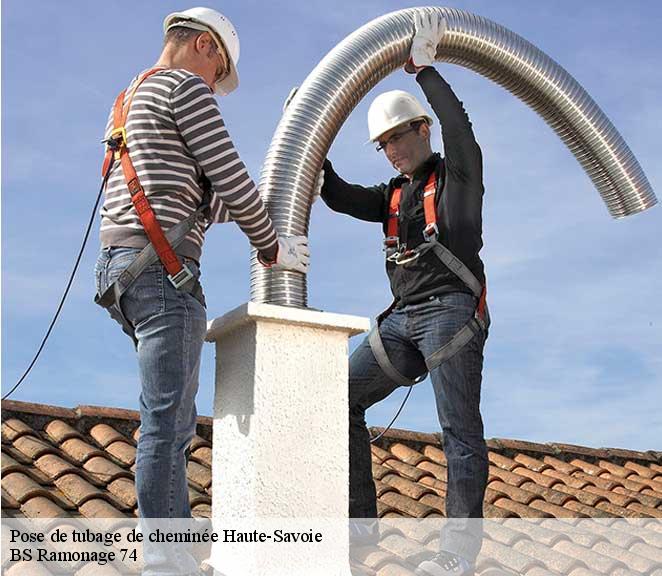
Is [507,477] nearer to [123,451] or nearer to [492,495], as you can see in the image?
[492,495]

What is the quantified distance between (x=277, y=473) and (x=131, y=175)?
50.0 inches

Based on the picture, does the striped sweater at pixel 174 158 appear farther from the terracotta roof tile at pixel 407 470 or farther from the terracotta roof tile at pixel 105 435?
the terracotta roof tile at pixel 407 470

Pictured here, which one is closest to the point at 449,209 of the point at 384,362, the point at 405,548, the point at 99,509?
the point at 384,362

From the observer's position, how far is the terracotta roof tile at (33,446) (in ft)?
19.5

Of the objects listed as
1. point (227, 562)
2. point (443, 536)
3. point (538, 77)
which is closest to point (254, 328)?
point (227, 562)

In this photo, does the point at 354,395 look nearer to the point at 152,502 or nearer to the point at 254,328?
the point at 254,328

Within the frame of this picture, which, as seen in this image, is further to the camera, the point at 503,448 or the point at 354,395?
the point at 503,448

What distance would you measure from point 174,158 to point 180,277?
0.45 meters

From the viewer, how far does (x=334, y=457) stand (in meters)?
4.01

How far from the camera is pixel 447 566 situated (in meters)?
4.35

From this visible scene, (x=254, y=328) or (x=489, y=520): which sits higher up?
(x=254, y=328)

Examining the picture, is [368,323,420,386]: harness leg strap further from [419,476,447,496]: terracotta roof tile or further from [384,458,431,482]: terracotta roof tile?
[384,458,431,482]: terracotta roof tile

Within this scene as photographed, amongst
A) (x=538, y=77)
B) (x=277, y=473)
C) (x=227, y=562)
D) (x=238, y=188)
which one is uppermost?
(x=538, y=77)

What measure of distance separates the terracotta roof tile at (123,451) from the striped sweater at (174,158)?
267cm
